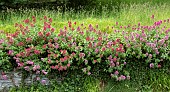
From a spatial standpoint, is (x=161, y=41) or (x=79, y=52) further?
(x=161, y=41)

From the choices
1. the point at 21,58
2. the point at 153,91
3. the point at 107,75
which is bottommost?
the point at 153,91

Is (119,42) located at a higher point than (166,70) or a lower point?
higher

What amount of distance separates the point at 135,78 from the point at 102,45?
2.72ft

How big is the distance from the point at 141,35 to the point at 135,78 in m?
0.76

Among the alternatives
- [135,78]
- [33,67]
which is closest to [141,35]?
[135,78]

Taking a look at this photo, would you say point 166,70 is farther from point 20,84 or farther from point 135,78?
point 20,84

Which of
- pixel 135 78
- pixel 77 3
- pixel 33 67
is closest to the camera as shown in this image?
pixel 33 67

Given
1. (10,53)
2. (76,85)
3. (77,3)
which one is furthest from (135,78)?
(77,3)

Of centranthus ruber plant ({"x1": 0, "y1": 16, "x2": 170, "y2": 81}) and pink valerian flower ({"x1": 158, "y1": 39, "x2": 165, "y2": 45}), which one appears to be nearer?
centranthus ruber plant ({"x1": 0, "y1": 16, "x2": 170, "y2": 81})

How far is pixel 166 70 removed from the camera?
5.68m

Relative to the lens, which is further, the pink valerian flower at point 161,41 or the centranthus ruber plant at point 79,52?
the pink valerian flower at point 161,41

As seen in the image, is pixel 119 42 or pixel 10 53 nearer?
pixel 10 53

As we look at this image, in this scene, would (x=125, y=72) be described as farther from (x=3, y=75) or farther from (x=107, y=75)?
(x=3, y=75)

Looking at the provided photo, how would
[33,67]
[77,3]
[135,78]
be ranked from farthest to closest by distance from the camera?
[77,3] < [135,78] < [33,67]
